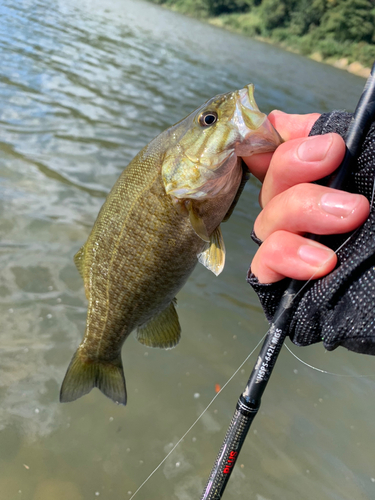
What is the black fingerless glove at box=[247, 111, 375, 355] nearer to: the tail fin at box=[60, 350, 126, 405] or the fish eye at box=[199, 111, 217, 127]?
the fish eye at box=[199, 111, 217, 127]

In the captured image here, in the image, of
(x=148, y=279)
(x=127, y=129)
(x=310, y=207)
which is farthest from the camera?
(x=127, y=129)

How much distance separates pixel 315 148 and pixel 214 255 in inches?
31.0

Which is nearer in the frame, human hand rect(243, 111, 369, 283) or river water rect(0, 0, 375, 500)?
human hand rect(243, 111, 369, 283)

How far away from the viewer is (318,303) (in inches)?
55.7

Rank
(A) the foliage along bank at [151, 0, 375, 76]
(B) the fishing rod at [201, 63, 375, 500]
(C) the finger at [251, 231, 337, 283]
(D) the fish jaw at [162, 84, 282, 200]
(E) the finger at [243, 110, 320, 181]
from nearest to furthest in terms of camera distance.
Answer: (C) the finger at [251, 231, 337, 283] < (B) the fishing rod at [201, 63, 375, 500] < (D) the fish jaw at [162, 84, 282, 200] < (E) the finger at [243, 110, 320, 181] < (A) the foliage along bank at [151, 0, 375, 76]

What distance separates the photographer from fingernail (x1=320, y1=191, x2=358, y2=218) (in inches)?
50.3

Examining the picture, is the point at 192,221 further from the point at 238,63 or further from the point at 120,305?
the point at 238,63

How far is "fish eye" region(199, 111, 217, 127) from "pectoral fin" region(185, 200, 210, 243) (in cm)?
41

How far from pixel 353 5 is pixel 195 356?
207 ft

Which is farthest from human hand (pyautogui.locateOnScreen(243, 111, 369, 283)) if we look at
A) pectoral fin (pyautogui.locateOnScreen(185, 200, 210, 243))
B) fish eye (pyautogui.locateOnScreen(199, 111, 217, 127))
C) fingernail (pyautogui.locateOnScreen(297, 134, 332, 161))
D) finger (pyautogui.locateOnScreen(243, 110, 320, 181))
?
fish eye (pyautogui.locateOnScreen(199, 111, 217, 127))

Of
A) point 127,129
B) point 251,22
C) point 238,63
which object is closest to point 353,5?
point 251,22

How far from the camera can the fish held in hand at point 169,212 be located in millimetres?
1799

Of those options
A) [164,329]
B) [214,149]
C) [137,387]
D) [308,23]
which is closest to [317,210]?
[214,149]

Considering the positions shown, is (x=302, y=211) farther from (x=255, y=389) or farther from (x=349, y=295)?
(x=255, y=389)
